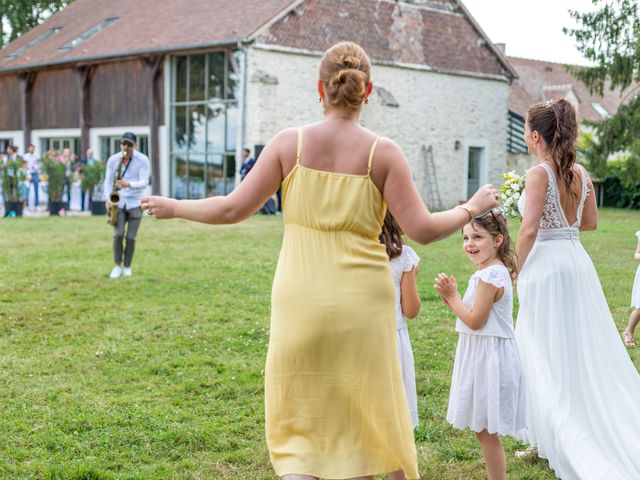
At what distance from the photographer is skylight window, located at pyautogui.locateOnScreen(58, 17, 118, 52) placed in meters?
34.4

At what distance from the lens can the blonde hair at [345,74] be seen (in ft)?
11.0

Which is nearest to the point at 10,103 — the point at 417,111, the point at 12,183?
the point at 12,183

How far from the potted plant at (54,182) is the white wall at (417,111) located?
20.3 feet

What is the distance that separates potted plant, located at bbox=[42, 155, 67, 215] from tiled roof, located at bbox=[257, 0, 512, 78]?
7.72 metres

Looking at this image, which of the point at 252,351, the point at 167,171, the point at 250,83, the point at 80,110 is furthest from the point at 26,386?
the point at 80,110

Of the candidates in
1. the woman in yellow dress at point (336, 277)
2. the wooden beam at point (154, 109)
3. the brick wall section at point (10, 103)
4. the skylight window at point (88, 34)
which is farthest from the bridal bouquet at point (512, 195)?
the brick wall section at point (10, 103)

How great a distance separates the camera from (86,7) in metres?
39.6

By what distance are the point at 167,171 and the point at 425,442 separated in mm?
26348

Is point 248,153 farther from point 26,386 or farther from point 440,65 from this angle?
point 26,386

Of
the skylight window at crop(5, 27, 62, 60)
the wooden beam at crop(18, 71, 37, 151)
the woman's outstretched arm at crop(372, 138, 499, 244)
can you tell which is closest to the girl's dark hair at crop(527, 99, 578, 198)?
the woman's outstretched arm at crop(372, 138, 499, 244)

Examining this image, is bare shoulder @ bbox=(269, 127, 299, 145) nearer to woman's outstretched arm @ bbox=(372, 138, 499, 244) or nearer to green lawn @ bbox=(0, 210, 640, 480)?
woman's outstretched arm @ bbox=(372, 138, 499, 244)

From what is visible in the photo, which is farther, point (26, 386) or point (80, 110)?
point (80, 110)

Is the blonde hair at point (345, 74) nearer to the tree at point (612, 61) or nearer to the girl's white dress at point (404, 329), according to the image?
the girl's white dress at point (404, 329)

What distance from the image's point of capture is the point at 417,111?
32.9 metres
